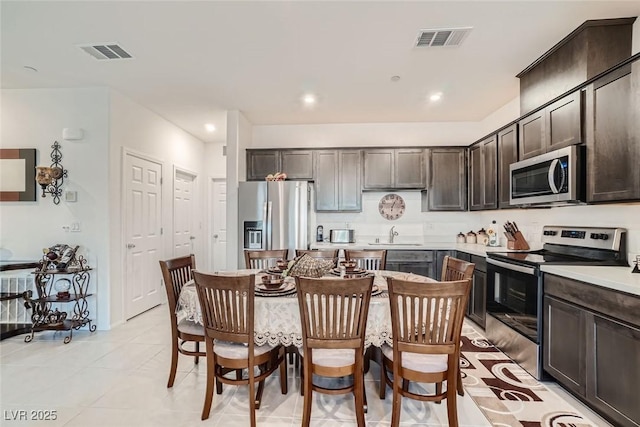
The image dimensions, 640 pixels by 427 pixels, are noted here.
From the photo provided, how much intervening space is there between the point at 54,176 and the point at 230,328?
3.17 meters

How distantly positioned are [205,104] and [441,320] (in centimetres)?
387

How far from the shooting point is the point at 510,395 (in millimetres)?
2312

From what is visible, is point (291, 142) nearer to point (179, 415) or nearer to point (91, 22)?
point (91, 22)

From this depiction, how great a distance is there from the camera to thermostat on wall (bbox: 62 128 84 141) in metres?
3.64

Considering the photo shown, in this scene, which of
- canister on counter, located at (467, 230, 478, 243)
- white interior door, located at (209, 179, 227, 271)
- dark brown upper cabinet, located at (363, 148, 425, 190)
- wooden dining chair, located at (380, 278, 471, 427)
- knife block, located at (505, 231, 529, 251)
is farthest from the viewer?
white interior door, located at (209, 179, 227, 271)

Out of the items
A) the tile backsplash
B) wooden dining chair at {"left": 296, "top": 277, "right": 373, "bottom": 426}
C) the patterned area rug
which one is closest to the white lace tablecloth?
wooden dining chair at {"left": 296, "top": 277, "right": 373, "bottom": 426}

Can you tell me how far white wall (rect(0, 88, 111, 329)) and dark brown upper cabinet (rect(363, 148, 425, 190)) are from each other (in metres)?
3.38

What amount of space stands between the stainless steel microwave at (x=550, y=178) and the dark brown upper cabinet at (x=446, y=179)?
136cm

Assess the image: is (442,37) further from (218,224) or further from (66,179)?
(218,224)

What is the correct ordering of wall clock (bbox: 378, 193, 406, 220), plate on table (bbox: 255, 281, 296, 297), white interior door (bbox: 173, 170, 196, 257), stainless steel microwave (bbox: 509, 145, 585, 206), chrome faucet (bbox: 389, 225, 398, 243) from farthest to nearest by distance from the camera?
white interior door (bbox: 173, 170, 196, 257) < wall clock (bbox: 378, 193, 406, 220) < chrome faucet (bbox: 389, 225, 398, 243) < stainless steel microwave (bbox: 509, 145, 585, 206) < plate on table (bbox: 255, 281, 296, 297)

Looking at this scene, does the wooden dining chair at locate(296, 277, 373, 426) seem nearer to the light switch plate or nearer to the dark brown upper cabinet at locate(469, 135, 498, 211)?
the dark brown upper cabinet at locate(469, 135, 498, 211)

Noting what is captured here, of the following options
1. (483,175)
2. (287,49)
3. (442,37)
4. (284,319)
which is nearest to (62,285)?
(284,319)

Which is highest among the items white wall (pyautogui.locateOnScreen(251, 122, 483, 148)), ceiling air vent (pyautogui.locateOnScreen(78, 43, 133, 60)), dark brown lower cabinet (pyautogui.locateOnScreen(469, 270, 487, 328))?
ceiling air vent (pyautogui.locateOnScreen(78, 43, 133, 60))

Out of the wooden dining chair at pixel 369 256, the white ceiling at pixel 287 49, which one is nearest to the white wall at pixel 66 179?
the white ceiling at pixel 287 49
